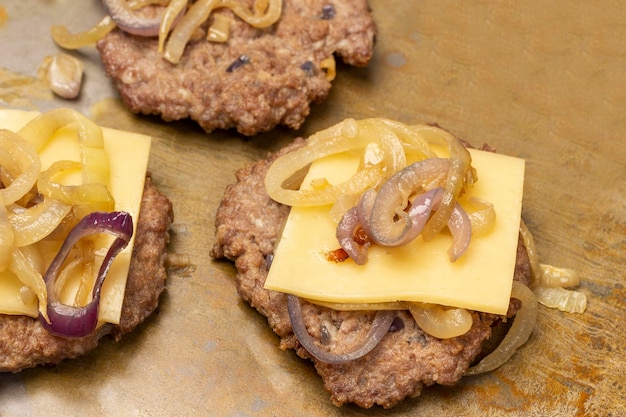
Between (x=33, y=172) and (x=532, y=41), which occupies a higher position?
(x=33, y=172)

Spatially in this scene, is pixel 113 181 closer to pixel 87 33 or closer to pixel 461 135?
pixel 87 33

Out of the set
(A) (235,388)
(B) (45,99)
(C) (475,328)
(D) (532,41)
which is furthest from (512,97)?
(B) (45,99)

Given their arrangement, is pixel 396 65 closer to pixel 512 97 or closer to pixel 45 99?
pixel 512 97

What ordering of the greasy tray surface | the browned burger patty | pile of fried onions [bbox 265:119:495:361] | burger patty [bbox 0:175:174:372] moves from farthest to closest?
the browned burger patty → the greasy tray surface → burger patty [bbox 0:175:174:372] → pile of fried onions [bbox 265:119:495:361]

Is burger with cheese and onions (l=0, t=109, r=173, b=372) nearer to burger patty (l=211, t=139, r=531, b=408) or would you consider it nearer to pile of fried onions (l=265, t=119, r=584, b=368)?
burger patty (l=211, t=139, r=531, b=408)

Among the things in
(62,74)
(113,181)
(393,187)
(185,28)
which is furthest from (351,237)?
(62,74)

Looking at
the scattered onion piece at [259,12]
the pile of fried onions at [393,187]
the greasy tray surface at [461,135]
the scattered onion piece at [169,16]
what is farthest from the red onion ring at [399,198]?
the scattered onion piece at [169,16]

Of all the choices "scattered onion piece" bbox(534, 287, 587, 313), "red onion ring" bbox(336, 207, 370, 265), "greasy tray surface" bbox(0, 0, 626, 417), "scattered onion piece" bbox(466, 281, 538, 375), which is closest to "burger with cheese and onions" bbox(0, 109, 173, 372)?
"greasy tray surface" bbox(0, 0, 626, 417)
